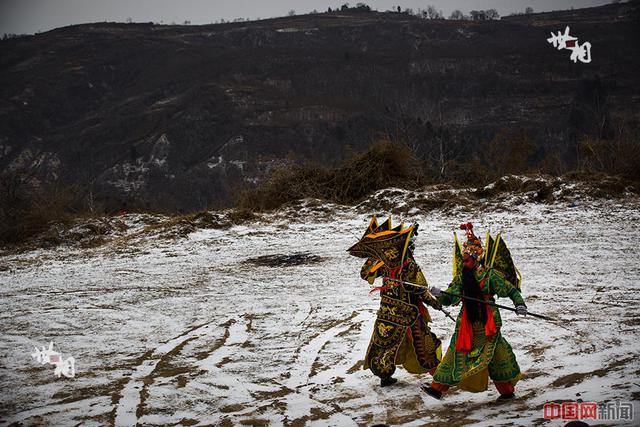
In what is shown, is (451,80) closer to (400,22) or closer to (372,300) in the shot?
(400,22)

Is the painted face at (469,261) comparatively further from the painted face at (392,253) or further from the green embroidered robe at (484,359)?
the painted face at (392,253)

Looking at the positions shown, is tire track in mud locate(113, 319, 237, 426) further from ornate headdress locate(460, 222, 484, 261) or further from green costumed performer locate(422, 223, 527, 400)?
ornate headdress locate(460, 222, 484, 261)

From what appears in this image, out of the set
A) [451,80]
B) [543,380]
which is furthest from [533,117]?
[543,380]

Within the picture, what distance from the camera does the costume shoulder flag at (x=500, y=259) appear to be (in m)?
5.54

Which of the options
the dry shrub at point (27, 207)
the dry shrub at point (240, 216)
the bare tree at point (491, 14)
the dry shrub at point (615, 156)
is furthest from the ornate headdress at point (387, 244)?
the bare tree at point (491, 14)

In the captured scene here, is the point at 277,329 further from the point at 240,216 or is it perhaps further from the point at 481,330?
the point at 240,216

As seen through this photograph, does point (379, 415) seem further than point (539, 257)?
No

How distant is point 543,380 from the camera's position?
5.96 meters

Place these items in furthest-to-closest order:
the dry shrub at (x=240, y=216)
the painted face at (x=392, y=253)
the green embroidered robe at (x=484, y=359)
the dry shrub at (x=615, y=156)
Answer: the dry shrub at (x=615, y=156) → the dry shrub at (x=240, y=216) → the painted face at (x=392, y=253) → the green embroidered robe at (x=484, y=359)

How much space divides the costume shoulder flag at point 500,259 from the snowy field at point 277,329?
119 cm

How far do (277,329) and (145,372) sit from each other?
2.35 meters

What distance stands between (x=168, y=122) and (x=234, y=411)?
97788 mm

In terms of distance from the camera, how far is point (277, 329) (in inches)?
347

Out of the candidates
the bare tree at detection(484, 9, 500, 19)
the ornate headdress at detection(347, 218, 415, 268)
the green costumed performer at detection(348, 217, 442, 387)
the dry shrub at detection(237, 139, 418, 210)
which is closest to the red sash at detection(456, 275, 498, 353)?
the green costumed performer at detection(348, 217, 442, 387)
